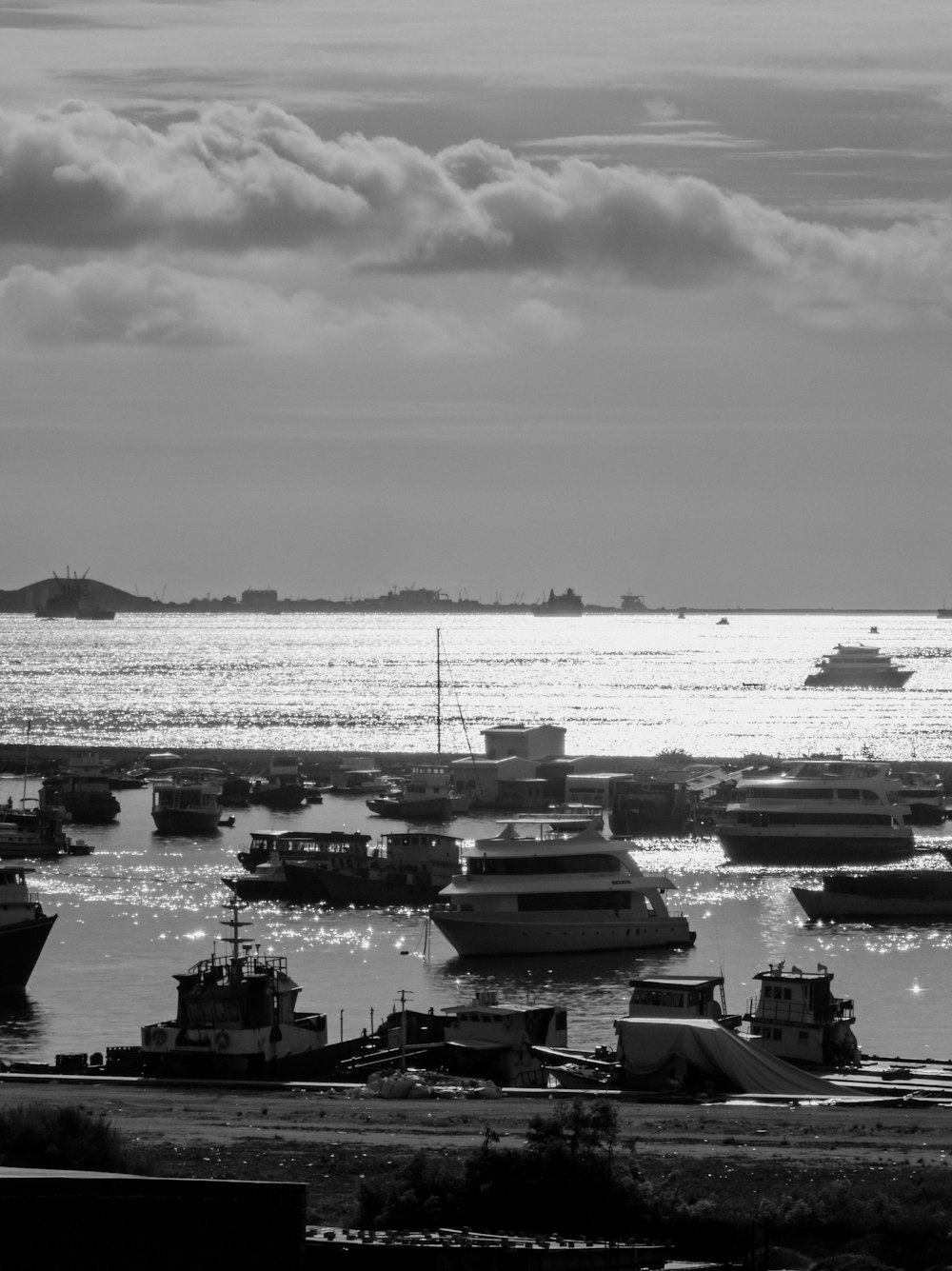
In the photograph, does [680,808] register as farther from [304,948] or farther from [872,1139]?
[872,1139]

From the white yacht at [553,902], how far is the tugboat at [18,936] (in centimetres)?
1079

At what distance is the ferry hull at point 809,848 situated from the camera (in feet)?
240

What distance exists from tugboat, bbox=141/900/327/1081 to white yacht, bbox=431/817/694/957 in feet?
53.5

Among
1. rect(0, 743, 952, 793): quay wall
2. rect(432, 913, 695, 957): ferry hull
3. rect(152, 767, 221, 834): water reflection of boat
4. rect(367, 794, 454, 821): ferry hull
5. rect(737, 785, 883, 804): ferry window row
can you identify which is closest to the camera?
rect(432, 913, 695, 957): ferry hull

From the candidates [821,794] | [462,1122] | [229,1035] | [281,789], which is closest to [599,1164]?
[462,1122]

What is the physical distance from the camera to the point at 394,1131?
1096 inches

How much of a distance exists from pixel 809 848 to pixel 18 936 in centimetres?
3647

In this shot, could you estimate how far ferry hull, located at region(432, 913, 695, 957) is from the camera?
51.2 m

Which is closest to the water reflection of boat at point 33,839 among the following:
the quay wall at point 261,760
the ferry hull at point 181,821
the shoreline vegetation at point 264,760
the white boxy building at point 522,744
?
the ferry hull at point 181,821

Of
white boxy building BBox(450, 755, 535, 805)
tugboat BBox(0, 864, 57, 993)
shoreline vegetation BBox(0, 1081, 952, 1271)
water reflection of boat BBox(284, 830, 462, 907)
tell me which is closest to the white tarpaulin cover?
shoreline vegetation BBox(0, 1081, 952, 1271)

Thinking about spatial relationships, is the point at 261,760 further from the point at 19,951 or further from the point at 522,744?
the point at 19,951

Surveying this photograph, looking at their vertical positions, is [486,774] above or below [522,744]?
below

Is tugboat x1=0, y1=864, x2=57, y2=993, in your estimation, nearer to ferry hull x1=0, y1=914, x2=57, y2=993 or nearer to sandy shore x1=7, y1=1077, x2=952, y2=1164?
ferry hull x1=0, y1=914, x2=57, y2=993

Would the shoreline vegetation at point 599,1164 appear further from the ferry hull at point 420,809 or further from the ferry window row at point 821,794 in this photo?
the ferry hull at point 420,809
